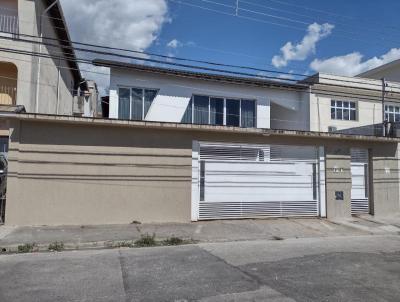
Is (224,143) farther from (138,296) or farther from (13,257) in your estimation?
(138,296)

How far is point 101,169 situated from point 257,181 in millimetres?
5626

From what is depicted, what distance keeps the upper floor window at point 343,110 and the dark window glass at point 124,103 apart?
12056 millimetres

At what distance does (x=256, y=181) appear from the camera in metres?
14.7

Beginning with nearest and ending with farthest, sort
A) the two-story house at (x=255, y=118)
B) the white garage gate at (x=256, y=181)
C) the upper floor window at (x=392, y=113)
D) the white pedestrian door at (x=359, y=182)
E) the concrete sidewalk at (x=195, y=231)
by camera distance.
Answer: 1. the concrete sidewalk at (x=195, y=231)
2. the white garage gate at (x=256, y=181)
3. the two-story house at (x=255, y=118)
4. the white pedestrian door at (x=359, y=182)
5. the upper floor window at (x=392, y=113)

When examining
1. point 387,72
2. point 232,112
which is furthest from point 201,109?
point 387,72

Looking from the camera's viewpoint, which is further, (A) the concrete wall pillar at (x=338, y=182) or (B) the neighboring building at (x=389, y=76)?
(B) the neighboring building at (x=389, y=76)

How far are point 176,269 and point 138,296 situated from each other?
5.54 ft

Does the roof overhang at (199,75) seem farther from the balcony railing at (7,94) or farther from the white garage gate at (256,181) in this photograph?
the white garage gate at (256,181)

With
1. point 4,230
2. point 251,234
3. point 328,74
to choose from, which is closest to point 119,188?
point 4,230

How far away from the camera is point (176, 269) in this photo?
735 cm

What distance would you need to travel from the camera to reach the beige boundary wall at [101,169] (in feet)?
39.7

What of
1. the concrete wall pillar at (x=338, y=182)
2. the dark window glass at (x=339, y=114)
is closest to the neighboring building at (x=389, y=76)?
the dark window glass at (x=339, y=114)

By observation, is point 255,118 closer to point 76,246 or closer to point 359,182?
point 359,182

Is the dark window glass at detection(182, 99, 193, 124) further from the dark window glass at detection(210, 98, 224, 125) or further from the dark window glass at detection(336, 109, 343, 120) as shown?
the dark window glass at detection(336, 109, 343, 120)
